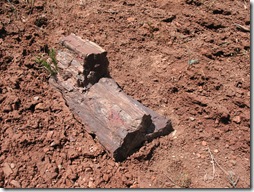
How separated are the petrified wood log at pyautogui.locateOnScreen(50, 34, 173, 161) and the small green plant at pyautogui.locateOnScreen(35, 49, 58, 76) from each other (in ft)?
0.17

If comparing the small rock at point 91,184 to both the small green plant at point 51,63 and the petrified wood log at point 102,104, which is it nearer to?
the petrified wood log at point 102,104

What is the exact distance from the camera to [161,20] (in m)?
3.87

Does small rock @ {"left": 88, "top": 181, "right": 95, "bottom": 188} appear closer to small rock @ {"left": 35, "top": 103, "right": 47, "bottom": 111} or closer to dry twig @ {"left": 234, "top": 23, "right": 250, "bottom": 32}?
small rock @ {"left": 35, "top": 103, "right": 47, "bottom": 111}

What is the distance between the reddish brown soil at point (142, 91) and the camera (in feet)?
8.95

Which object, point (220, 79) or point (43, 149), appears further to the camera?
point (220, 79)

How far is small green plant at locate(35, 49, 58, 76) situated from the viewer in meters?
3.08

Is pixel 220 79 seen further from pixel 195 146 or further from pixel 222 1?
pixel 222 1

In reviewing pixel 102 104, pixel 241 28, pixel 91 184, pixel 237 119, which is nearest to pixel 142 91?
pixel 102 104

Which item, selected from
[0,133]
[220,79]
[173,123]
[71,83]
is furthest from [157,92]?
[0,133]

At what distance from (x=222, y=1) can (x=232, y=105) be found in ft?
5.04

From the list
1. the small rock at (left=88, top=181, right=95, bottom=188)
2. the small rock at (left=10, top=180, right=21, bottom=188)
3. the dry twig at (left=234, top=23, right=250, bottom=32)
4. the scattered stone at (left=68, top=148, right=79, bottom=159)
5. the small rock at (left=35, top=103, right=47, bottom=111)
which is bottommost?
the small rock at (left=88, top=181, right=95, bottom=188)

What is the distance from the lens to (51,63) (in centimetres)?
324

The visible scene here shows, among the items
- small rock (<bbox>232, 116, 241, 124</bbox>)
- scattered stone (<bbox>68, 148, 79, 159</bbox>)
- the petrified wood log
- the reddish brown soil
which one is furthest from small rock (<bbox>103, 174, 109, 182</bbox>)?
small rock (<bbox>232, 116, 241, 124</bbox>)

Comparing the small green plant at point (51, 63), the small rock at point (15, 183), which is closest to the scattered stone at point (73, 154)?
the small rock at point (15, 183)
